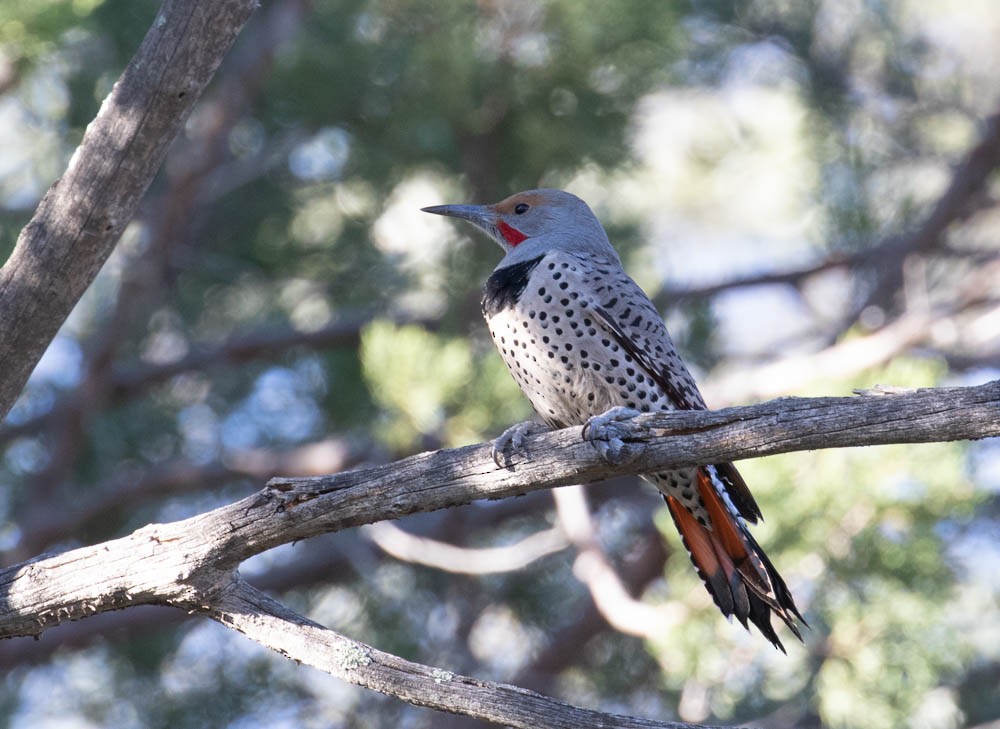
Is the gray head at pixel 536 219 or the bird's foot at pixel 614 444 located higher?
the bird's foot at pixel 614 444

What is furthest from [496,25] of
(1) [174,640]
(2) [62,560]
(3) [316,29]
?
(2) [62,560]

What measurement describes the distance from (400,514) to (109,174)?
46.4 inches

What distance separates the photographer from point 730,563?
4.02m

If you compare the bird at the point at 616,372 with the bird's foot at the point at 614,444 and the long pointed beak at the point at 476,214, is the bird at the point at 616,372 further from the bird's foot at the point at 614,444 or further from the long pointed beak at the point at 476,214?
the bird's foot at the point at 614,444

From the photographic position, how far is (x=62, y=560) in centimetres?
315

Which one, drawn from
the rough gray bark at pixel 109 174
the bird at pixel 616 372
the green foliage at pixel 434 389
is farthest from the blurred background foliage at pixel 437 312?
the rough gray bark at pixel 109 174

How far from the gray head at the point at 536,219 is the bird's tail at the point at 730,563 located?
1239mm

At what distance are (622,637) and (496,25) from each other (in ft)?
11.6

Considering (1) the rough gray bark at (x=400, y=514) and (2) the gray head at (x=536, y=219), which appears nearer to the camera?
(1) the rough gray bark at (x=400, y=514)

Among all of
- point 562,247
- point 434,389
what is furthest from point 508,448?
point 434,389

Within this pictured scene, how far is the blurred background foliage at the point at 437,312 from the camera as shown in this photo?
20.4 ft

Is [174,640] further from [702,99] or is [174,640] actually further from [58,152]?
[702,99]

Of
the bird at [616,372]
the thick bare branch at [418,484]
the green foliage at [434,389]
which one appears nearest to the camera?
the thick bare branch at [418,484]

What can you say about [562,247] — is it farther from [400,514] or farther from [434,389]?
[400,514]
